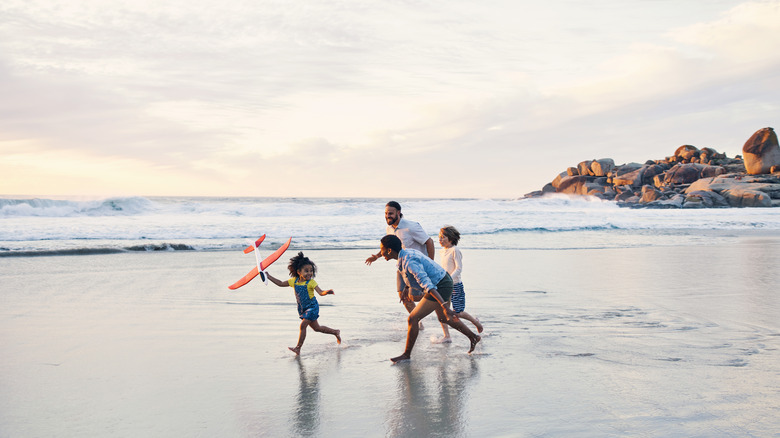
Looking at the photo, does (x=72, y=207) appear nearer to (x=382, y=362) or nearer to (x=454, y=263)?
(x=454, y=263)

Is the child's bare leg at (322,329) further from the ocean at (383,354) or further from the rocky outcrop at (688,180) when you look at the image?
the rocky outcrop at (688,180)

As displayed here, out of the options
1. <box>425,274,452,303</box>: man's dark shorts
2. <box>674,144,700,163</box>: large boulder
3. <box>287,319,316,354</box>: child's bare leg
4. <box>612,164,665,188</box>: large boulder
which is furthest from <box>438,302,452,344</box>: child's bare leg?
<box>674,144,700,163</box>: large boulder

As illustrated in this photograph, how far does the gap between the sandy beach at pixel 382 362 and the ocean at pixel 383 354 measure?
0.02 metres

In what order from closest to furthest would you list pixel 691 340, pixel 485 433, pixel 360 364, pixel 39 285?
pixel 485 433 → pixel 360 364 → pixel 691 340 → pixel 39 285

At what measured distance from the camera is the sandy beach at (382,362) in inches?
158

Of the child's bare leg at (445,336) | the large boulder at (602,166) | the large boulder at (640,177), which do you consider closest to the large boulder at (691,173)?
the large boulder at (640,177)

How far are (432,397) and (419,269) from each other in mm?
1326

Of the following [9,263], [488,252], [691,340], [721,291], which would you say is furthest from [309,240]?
[691,340]

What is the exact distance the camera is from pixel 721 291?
956 centimetres

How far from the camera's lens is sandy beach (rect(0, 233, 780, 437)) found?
13.2ft

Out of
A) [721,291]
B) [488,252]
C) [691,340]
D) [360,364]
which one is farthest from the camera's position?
[488,252]

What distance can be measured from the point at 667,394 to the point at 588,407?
2.62 feet

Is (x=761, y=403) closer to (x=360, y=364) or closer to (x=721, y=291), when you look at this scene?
(x=360, y=364)

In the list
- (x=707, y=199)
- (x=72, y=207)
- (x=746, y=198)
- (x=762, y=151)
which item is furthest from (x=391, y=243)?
(x=762, y=151)
